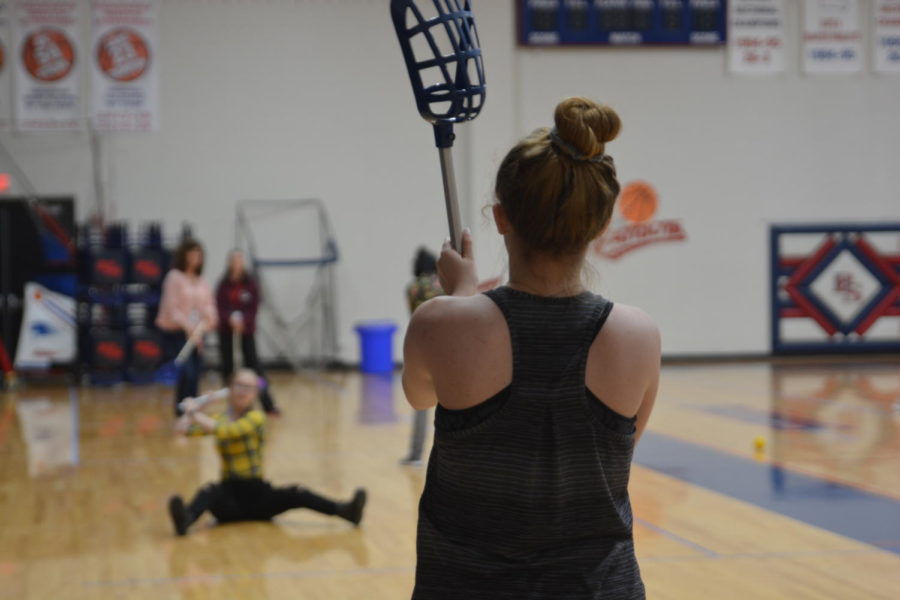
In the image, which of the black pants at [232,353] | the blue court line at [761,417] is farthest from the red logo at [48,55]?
the blue court line at [761,417]

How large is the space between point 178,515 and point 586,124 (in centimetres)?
551

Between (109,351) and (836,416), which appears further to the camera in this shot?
(109,351)

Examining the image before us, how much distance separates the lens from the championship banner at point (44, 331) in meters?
16.5

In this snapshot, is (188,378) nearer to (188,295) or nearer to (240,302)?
(188,295)

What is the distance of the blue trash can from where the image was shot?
17505mm

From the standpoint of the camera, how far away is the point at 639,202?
61.1ft

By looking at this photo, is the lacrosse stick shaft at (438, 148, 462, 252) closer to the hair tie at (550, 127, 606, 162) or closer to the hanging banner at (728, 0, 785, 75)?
the hair tie at (550, 127, 606, 162)

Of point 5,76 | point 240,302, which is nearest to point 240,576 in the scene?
point 240,302

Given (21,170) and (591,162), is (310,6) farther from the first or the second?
(591,162)

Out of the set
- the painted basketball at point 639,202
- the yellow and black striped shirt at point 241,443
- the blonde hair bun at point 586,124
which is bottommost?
the yellow and black striped shirt at point 241,443

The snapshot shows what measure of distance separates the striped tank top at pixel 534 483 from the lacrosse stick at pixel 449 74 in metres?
0.31

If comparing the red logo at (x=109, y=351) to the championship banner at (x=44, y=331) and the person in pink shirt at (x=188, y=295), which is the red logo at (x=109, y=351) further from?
the person in pink shirt at (x=188, y=295)

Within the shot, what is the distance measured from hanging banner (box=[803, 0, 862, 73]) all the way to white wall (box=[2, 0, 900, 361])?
0.21 m

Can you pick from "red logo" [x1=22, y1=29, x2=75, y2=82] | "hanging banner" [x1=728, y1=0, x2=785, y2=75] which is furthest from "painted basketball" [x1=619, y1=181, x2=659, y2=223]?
"red logo" [x1=22, y1=29, x2=75, y2=82]
